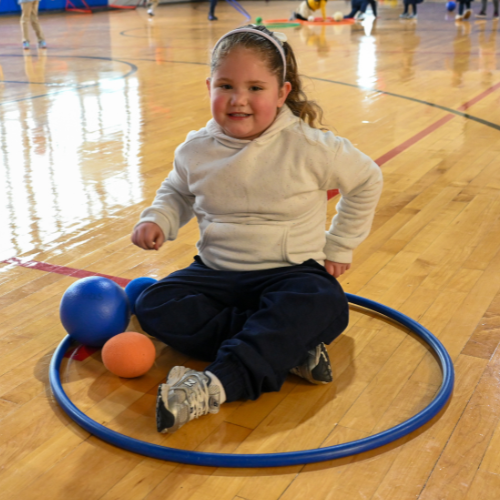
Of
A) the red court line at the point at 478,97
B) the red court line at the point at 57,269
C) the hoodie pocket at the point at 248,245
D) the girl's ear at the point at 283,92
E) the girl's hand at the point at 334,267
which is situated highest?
the girl's ear at the point at 283,92

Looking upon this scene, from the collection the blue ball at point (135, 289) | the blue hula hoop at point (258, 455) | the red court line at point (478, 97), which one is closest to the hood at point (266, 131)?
the blue ball at point (135, 289)

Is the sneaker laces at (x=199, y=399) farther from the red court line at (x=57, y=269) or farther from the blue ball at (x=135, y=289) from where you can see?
the red court line at (x=57, y=269)

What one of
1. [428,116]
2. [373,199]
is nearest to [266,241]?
[373,199]

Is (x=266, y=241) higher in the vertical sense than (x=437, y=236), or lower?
higher

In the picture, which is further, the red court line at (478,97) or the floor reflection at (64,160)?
the red court line at (478,97)

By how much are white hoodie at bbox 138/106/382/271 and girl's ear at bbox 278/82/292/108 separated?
0.09ft

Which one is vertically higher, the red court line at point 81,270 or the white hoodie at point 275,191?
the white hoodie at point 275,191

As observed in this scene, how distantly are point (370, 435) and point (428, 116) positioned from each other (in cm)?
370

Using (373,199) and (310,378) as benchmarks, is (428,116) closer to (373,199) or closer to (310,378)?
(373,199)

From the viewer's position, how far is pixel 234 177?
178cm

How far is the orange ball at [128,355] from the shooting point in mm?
1671

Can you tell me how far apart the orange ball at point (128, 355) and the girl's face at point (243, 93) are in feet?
1.99

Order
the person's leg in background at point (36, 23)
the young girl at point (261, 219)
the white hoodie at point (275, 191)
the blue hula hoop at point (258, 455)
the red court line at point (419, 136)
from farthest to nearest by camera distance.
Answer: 1. the person's leg in background at point (36, 23)
2. the red court line at point (419, 136)
3. the white hoodie at point (275, 191)
4. the young girl at point (261, 219)
5. the blue hula hoop at point (258, 455)

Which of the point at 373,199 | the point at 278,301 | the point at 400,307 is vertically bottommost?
the point at 400,307
